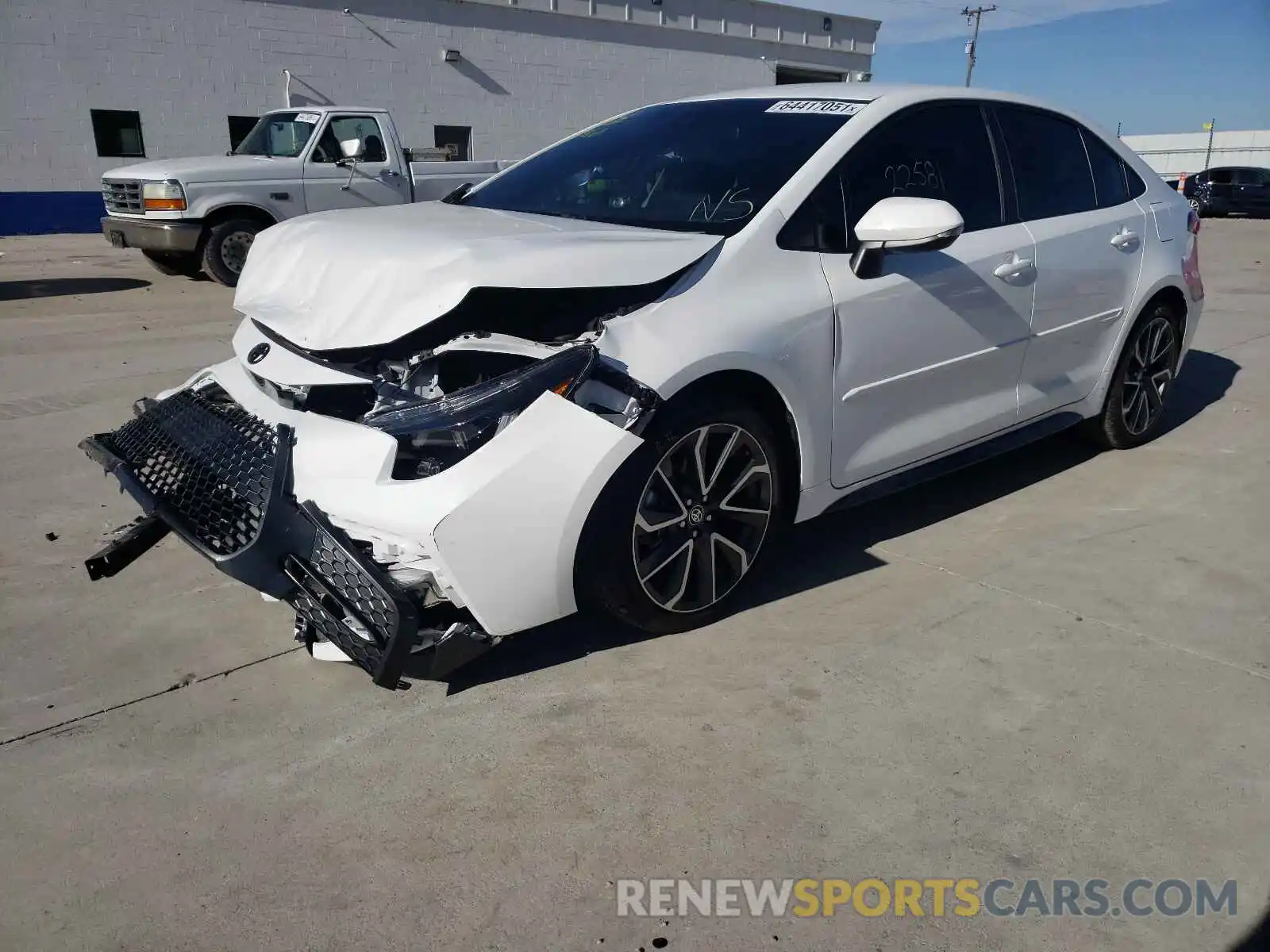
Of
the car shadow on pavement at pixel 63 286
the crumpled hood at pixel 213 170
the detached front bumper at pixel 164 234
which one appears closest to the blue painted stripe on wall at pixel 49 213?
the car shadow on pavement at pixel 63 286

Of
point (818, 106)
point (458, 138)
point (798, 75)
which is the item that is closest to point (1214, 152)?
point (798, 75)

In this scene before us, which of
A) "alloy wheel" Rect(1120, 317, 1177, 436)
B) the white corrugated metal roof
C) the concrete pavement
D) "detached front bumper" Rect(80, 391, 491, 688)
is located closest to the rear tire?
"alloy wheel" Rect(1120, 317, 1177, 436)

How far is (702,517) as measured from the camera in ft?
10.8

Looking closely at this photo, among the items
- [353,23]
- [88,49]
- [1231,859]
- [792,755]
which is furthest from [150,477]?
[353,23]

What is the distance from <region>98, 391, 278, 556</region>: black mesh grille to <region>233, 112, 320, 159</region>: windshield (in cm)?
948

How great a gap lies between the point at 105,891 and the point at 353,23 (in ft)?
70.5

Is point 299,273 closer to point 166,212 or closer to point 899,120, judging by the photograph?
point 899,120

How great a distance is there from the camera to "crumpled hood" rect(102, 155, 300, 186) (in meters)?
11.1

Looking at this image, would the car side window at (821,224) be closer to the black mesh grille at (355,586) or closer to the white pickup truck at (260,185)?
the black mesh grille at (355,586)

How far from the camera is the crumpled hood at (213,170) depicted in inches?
436

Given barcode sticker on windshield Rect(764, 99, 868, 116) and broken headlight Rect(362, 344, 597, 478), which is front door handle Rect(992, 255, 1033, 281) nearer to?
barcode sticker on windshield Rect(764, 99, 868, 116)

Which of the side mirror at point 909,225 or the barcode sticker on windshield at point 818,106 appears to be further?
the barcode sticker on windshield at point 818,106

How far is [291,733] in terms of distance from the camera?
290 centimetres

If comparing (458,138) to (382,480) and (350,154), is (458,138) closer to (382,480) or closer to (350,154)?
(350,154)
